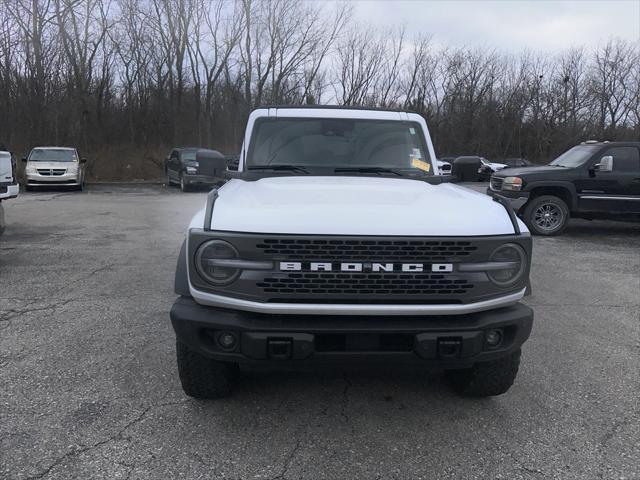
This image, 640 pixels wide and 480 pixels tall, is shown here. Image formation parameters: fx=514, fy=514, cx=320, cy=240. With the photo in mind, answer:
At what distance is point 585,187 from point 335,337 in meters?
8.95

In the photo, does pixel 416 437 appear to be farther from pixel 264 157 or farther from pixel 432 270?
pixel 264 157

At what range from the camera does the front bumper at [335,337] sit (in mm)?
2619

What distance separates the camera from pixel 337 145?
4.33 metres

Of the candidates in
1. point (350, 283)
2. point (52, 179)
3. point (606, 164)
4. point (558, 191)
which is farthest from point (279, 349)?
point (52, 179)

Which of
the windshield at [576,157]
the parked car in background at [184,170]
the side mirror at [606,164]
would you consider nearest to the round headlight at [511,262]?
the side mirror at [606,164]

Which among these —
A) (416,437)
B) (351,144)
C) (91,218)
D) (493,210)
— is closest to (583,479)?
(416,437)

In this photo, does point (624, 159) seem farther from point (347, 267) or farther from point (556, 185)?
point (347, 267)

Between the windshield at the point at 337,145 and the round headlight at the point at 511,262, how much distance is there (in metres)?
1.57

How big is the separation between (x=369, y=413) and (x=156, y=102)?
32176 millimetres

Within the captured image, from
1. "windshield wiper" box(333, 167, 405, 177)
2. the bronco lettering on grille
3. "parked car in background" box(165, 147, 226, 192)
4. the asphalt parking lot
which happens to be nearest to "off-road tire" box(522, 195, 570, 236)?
the asphalt parking lot

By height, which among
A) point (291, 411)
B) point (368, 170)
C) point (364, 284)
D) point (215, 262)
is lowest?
point (291, 411)

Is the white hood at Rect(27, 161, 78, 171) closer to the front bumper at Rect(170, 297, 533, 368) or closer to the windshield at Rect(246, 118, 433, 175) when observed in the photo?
the windshield at Rect(246, 118, 433, 175)

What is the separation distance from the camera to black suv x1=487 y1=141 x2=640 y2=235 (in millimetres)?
9875

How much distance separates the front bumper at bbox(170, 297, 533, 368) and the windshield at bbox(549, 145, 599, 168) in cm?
866
